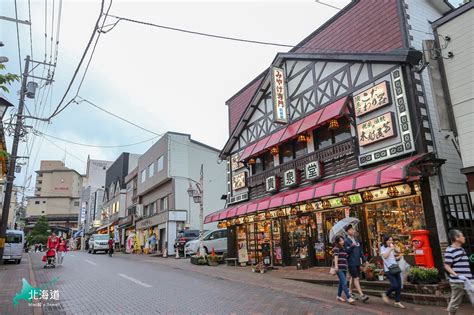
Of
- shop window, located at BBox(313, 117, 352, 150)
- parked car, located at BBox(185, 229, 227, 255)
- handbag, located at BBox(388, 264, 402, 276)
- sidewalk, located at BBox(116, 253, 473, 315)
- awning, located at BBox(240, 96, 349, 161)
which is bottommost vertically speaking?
sidewalk, located at BBox(116, 253, 473, 315)

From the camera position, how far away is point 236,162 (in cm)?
2228

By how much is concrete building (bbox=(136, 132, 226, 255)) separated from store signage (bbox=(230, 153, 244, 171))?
32.2 feet

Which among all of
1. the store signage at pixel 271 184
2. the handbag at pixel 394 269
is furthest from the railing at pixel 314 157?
the handbag at pixel 394 269

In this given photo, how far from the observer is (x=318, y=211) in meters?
15.6

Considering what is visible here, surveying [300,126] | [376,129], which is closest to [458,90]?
[376,129]

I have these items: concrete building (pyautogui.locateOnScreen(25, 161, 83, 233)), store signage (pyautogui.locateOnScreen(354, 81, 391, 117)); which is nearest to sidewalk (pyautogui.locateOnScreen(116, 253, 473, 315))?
store signage (pyautogui.locateOnScreen(354, 81, 391, 117))

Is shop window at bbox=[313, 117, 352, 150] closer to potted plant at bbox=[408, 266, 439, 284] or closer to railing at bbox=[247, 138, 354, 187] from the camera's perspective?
railing at bbox=[247, 138, 354, 187]

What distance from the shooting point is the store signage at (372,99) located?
42.2ft

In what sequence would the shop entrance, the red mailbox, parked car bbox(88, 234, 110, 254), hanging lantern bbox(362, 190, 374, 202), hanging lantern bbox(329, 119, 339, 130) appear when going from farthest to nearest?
parked car bbox(88, 234, 110, 254), the shop entrance, hanging lantern bbox(329, 119, 339, 130), hanging lantern bbox(362, 190, 374, 202), the red mailbox

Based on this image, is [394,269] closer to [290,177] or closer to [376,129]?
[376,129]

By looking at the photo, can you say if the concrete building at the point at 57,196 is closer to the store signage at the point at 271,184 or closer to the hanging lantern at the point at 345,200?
the store signage at the point at 271,184

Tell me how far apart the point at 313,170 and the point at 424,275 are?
6828mm

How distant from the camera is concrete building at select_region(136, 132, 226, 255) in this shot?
108 ft

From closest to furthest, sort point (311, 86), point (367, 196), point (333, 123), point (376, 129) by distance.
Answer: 1. point (367, 196)
2. point (376, 129)
3. point (333, 123)
4. point (311, 86)
